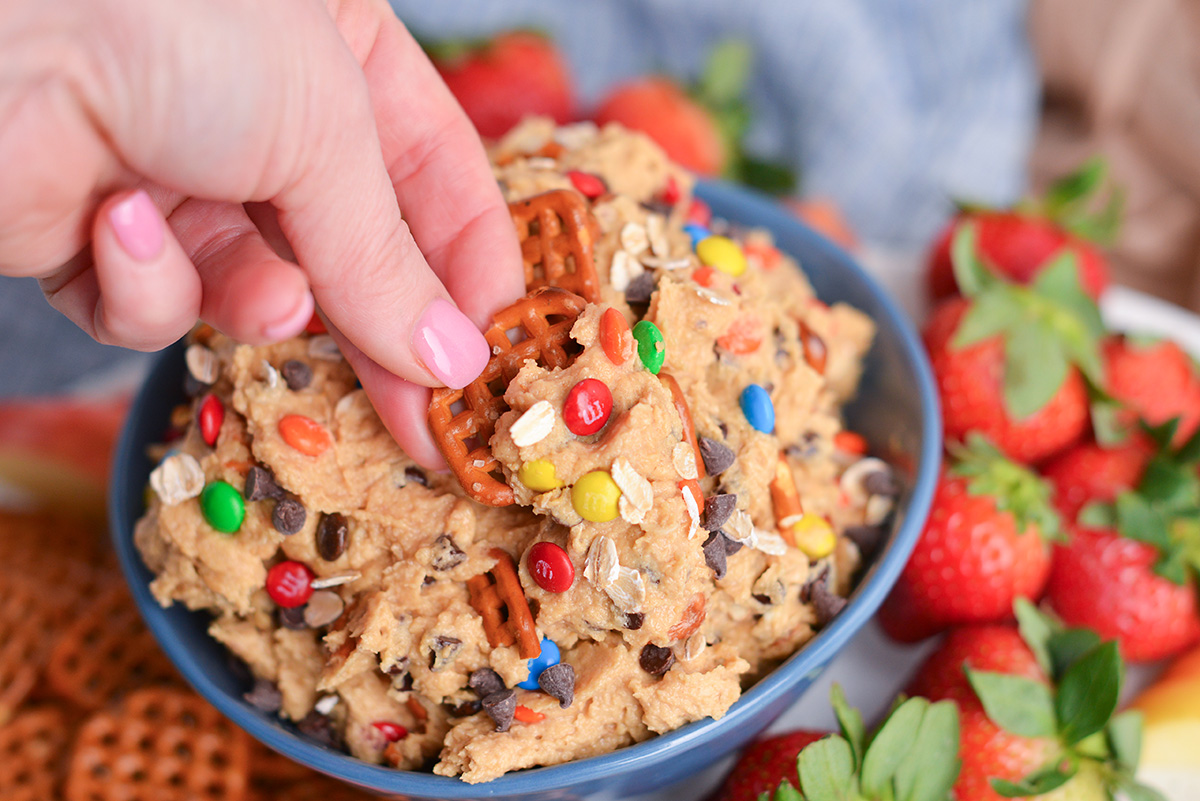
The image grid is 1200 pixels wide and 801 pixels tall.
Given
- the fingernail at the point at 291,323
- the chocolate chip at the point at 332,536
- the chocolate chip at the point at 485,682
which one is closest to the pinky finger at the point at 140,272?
the fingernail at the point at 291,323

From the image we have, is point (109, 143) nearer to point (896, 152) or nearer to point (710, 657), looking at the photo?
point (710, 657)

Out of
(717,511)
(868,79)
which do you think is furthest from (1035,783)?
(868,79)

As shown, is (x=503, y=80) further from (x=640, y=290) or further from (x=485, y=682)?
(x=485, y=682)

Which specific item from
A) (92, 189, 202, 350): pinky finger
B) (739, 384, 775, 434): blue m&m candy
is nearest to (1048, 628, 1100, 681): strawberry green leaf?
(739, 384, 775, 434): blue m&m candy

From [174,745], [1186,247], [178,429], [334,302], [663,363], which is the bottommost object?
[174,745]

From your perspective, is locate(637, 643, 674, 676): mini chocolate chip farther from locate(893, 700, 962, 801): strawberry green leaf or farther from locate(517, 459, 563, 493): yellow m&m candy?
locate(893, 700, 962, 801): strawberry green leaf

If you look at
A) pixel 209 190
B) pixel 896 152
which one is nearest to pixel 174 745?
pixel 209 190
